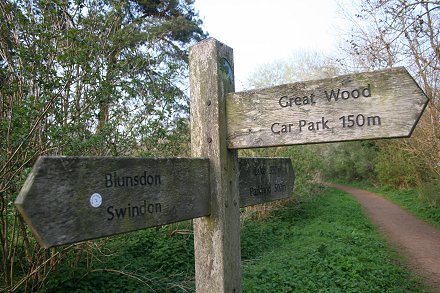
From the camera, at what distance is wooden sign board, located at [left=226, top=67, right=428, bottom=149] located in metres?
1.51

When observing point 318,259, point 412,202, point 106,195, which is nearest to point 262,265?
point 318,259

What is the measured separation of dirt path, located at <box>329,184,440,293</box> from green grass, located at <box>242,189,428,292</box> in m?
0.39

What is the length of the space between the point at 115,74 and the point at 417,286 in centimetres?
614

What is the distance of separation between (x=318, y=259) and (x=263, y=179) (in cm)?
548

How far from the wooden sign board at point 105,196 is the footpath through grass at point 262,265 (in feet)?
11.9

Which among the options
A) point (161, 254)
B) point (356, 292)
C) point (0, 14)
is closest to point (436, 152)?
point (356, 292)

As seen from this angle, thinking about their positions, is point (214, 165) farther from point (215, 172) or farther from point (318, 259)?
point (318, 259)

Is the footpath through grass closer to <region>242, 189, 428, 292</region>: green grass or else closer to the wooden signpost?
<region>242, 189, 428, 292</region>: green grass

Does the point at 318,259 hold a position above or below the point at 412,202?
above

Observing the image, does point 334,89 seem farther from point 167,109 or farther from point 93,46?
point 167,109

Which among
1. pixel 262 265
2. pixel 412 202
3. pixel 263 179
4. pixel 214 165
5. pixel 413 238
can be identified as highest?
pixel 214 165

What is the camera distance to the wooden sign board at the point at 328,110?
A: 1513 millimetres

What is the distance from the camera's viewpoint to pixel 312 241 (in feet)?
29.9

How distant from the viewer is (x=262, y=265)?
7.10 metres
